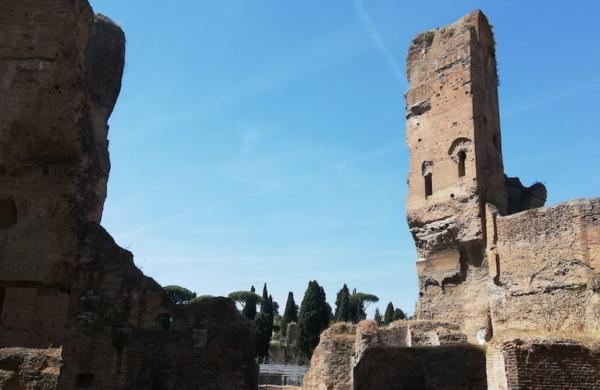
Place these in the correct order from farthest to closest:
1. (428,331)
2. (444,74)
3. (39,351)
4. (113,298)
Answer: (444,74)
(428,331)
(113,298)
(39,351)

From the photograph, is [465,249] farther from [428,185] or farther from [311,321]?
[311,321]

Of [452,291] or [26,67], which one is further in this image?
[452,291]

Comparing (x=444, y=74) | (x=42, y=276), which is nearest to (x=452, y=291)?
(x=444, y=74)

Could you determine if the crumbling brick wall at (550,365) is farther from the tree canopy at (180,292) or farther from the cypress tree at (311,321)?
the tree canopy at (180,292)

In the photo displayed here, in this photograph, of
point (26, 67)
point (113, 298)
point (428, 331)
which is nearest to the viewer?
point (26, 67)

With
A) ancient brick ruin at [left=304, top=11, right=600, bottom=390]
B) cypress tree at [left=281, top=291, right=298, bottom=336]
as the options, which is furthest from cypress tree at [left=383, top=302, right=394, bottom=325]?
ancient brick ruin at [left=304, top=11, right=600, bottom=390]

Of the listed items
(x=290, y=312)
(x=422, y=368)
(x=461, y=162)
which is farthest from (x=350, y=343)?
(x=290, y=312)

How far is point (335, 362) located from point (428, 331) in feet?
10.5

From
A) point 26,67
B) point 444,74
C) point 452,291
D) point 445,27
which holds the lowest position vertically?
point 452,291

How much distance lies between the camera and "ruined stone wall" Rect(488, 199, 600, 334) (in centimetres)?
1338

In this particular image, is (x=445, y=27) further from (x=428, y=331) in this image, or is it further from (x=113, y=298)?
(x=113, y=298)

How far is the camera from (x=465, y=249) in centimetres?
1672

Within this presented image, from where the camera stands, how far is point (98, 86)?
867 inches

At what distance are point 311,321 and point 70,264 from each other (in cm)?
2900
